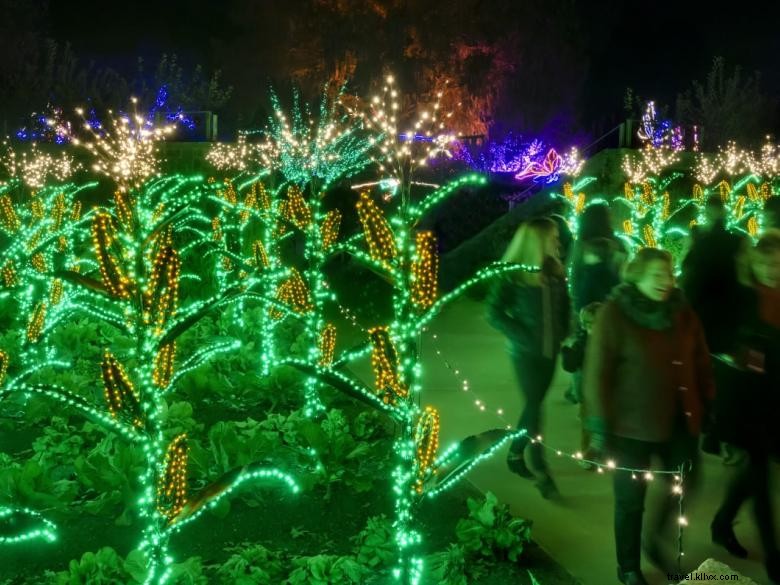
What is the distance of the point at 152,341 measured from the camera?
150 inches

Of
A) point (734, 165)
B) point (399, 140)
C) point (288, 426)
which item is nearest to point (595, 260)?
point (288, 426)

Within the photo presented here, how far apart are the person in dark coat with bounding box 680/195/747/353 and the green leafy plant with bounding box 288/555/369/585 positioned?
2.53 m

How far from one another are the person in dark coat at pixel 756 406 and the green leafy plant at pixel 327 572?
1904 millimetres

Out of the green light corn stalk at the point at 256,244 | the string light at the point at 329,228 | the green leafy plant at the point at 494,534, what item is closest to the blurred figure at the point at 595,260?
the green leafy plant at the point at 494,534

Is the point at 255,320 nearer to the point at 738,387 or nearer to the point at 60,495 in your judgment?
the point at 60,495

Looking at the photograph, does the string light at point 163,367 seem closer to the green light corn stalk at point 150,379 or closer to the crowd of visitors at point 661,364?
the green light corn stalk at point 150,379

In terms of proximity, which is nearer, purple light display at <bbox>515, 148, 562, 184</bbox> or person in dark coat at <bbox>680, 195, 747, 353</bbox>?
person in dark coat at <bbox>680, 195, 747, 353</bbox>

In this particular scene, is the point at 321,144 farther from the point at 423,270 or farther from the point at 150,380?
the point at 150,380

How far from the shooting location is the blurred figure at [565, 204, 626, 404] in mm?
5898

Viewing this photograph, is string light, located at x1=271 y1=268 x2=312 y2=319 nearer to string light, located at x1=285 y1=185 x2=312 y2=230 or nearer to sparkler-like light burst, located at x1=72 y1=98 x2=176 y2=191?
string light, located at x1=285 y1=185 x2=312 y2=230

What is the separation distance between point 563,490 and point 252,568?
213 cm

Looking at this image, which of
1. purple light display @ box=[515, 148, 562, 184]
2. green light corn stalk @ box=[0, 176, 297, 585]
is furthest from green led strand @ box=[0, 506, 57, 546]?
purple light display @ box=[515, 148, 562, 184]

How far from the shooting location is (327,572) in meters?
4.24

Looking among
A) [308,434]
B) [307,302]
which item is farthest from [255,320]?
[308,434]
